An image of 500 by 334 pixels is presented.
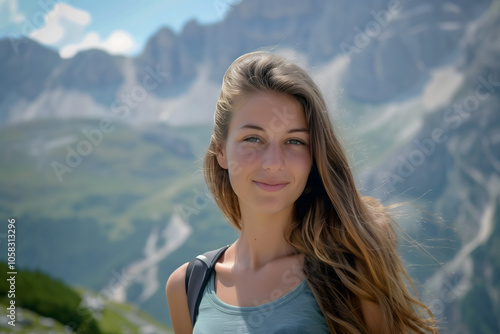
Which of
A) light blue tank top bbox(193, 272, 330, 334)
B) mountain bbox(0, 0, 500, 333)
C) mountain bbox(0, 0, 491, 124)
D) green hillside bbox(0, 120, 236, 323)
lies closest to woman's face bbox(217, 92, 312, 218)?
light blue tank top bbox(193, 272, 330, 334)

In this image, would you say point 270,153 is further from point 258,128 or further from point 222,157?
point 222,157

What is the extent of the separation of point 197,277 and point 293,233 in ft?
1.50

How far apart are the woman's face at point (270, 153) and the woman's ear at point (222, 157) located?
0.17 metres

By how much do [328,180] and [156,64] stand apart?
1775 inches

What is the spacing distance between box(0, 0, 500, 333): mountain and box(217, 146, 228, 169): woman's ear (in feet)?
70.7

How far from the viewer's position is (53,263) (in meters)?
31.1

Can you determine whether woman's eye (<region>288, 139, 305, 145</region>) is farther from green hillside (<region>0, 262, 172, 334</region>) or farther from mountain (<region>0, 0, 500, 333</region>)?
mountain (<region>0, 0, 500, 333</region>)

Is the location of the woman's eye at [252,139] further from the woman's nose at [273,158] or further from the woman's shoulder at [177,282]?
the woman's shoulder at [177,282]

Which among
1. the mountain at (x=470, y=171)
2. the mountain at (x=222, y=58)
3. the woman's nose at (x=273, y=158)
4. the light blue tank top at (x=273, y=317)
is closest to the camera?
the light blue tank top at (x=273, y=317)

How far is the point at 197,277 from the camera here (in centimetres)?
187

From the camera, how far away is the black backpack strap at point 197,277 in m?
1.82

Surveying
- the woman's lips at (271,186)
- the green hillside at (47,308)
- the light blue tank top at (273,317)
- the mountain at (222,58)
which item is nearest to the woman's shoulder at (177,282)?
the light blue tank top at (273,317)

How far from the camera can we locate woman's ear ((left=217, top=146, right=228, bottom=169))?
1924 mm

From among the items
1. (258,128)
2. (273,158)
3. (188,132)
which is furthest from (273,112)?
(188,132)
